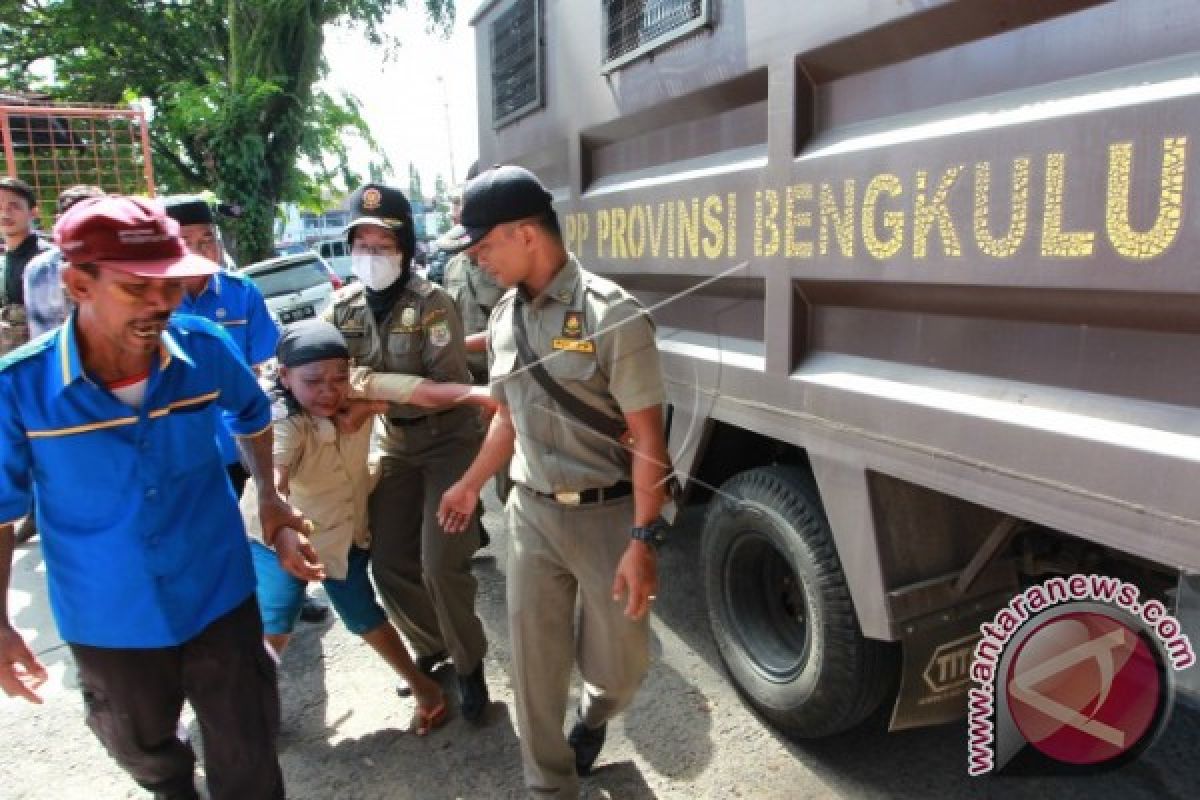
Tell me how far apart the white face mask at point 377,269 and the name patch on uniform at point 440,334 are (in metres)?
0.21

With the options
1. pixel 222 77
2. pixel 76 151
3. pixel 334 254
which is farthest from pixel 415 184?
pixel 76 151

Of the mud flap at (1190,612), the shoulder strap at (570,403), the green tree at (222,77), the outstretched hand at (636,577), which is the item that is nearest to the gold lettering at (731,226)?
the shoulder strap at (570,403)

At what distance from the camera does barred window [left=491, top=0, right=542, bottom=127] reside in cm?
308

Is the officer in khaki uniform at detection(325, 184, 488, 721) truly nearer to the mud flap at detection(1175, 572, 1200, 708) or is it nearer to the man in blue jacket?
the man in blue jacket

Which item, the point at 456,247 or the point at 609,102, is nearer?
the point at 456,247

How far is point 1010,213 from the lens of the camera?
55.5 inches

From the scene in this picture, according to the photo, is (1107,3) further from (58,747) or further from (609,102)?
(58,747)

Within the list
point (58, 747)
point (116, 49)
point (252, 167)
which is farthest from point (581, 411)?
point (116, 49)

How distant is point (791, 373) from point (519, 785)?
143cm

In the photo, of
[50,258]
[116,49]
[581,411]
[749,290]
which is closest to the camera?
[581,411]

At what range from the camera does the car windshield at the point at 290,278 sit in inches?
380

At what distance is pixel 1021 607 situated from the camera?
2.00 m

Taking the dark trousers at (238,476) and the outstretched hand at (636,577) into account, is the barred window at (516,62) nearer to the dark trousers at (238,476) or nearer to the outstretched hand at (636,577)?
the dark trousers at (238,476)

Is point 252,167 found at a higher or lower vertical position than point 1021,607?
higher
